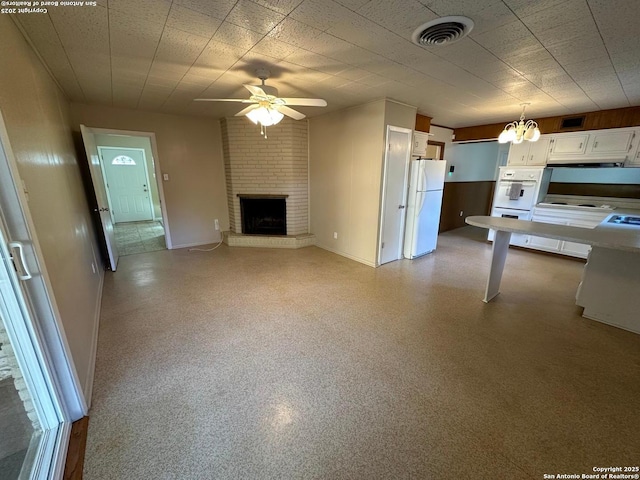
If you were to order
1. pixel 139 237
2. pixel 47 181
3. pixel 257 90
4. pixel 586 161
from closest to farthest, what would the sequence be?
pixel 47 181, pixel 257 90, pixel 586 161, pixel 139 237

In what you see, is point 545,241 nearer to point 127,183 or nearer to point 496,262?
point 496,262

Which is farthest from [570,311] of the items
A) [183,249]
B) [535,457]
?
[183,249]

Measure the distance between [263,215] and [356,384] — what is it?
13.3ft

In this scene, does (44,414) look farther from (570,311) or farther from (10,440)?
(570,311)

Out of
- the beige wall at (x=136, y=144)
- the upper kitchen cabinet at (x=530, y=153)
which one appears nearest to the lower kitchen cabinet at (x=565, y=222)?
the upper kitchen cabinet at (x=530, y=153)

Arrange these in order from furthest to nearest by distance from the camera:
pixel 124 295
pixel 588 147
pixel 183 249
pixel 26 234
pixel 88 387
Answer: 1. pixel 183 249
2. pixel 588 147
3. pixel 124 295
4. pixel 88 387
5. pixel 26 234

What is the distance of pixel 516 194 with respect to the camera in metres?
4.84

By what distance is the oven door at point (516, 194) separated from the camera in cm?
469

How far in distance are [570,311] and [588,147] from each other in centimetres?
300

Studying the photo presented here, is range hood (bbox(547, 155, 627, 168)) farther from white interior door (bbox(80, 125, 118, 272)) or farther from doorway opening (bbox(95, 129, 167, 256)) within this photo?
doorway opening (bbox(95, 129, 167, 256))

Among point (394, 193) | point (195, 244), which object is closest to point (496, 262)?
point (394, 193)

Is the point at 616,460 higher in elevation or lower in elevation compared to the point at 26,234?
lower

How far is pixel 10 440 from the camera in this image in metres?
1.34

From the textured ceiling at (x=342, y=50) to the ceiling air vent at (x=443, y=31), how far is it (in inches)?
2.1
